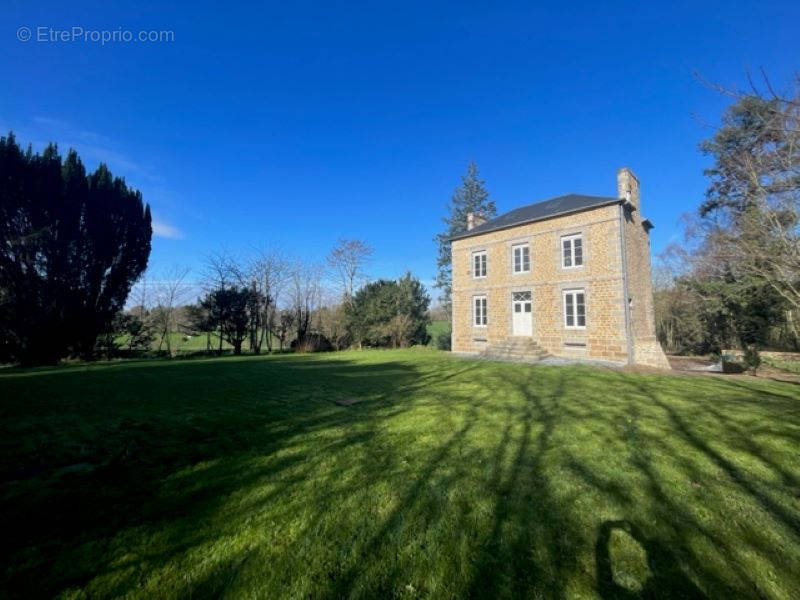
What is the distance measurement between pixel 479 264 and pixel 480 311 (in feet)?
8.51

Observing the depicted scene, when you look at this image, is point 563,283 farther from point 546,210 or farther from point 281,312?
point 281,312

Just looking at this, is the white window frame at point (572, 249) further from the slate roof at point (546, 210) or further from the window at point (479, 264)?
the window at point (479, 264)

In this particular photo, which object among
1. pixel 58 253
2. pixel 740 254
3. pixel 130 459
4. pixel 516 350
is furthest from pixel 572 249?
pixel 58 253

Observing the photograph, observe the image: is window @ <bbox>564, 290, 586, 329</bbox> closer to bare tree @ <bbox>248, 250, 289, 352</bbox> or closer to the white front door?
the white front door

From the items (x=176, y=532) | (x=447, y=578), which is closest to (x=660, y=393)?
(x=447, y=578)

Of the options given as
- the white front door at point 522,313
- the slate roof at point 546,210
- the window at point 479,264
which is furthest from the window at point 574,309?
the window at point 479,264

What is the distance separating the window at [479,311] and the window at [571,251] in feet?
14.7

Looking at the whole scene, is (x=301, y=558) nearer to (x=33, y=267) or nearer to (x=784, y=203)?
(x=784, y=203)

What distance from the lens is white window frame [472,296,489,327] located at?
694 inches

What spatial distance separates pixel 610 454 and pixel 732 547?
159 centimetres

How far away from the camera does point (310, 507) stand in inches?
110

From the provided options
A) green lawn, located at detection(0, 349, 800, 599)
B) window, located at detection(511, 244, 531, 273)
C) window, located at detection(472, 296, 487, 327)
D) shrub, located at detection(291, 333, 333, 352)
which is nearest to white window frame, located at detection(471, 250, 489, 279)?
A: window, located at detection(472, 296, 487, 327)

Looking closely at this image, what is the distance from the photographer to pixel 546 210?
53.4 feet

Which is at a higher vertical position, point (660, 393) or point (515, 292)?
point (515, 292)
